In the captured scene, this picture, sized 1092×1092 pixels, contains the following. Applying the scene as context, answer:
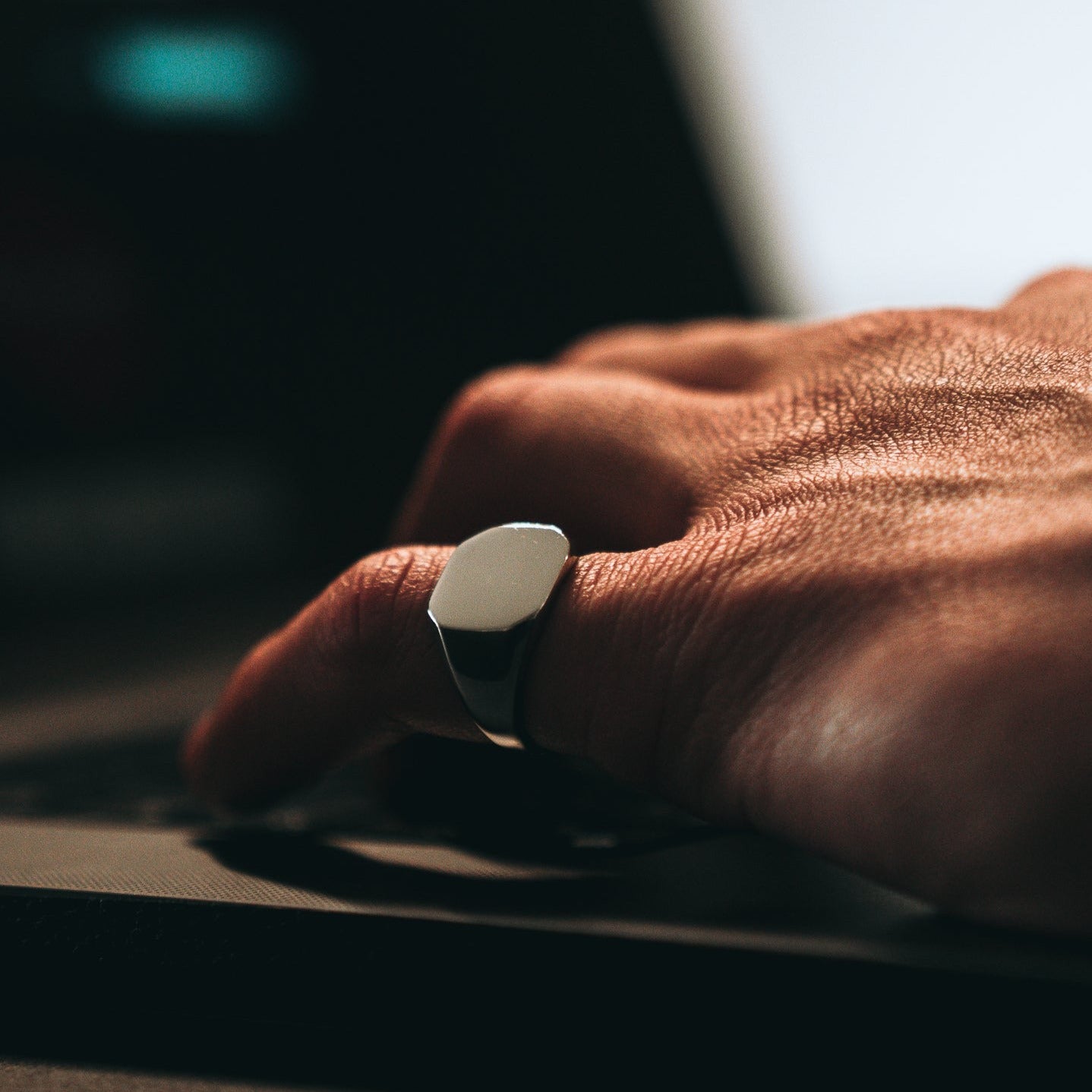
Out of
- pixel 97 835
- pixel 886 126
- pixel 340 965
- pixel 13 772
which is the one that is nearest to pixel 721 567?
pixel 340 965

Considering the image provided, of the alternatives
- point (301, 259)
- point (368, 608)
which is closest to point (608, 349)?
point (368, 608)

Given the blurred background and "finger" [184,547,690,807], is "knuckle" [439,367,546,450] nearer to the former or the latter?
"finger" [184,547,690,807]

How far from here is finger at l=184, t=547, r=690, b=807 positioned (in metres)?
0.33

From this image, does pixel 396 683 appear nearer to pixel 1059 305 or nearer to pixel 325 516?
pixel 1059 305

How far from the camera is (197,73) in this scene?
7.42 feet

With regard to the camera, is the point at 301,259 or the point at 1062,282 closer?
the point at 1062,282

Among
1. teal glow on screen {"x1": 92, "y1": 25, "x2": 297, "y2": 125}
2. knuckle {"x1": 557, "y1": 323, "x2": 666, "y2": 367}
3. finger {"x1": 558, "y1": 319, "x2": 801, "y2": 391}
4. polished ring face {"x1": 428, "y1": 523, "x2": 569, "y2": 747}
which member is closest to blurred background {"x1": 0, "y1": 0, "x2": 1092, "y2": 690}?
teal glow on screen {"x1": 92, "y1": 25, "x2": 297, "y2": 125}

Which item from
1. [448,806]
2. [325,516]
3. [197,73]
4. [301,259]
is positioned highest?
[197,73]

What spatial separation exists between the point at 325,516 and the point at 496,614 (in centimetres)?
235

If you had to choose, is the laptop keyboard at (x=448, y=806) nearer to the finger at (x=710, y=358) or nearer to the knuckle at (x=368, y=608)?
the knuckle at (x=368, y=608)

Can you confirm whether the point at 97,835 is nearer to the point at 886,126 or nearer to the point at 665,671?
the point at 665,671

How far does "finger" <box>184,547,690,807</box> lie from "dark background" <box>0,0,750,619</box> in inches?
63.5

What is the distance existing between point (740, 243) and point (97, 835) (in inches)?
103

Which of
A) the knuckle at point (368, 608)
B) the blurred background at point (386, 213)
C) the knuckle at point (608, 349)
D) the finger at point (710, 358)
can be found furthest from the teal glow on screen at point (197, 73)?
the knuckle at point (368, 608)
